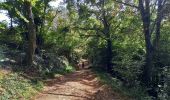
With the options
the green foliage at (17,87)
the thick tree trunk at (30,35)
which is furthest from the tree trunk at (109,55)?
the green foliage at (17,87)

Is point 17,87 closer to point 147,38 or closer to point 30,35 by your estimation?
point 30,35

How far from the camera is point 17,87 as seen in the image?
1481cm

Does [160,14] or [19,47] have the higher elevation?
[160,14]

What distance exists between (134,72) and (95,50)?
12.9m

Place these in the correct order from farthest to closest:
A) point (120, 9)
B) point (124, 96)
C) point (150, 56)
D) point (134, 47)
Result: 1. point (120, 9)
2. point (134, 47)
3. point (150, 56)
4. point (124, 96)

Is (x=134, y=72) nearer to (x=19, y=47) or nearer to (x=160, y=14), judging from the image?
(x=160, y=14)

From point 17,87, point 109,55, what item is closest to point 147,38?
point 17,87

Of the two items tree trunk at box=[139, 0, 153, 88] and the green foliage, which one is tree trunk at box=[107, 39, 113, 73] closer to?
tree trunk at box=[139, 0, 153, 88]

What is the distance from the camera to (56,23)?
31.6m

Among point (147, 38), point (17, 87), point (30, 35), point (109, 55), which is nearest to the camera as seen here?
point (17, 87)

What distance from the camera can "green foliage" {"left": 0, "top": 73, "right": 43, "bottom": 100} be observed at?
13394mm

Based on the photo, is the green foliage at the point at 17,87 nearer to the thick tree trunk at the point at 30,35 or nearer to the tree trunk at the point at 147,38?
the thick tree trunk at the point at 30,35

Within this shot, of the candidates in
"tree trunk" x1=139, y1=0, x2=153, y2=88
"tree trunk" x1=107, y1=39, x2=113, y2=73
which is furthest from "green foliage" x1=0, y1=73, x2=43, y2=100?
"tree trunk" x1=107, y1=39, x2=113, y2=73

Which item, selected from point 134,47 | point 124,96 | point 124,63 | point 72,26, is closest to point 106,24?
point 72,26
